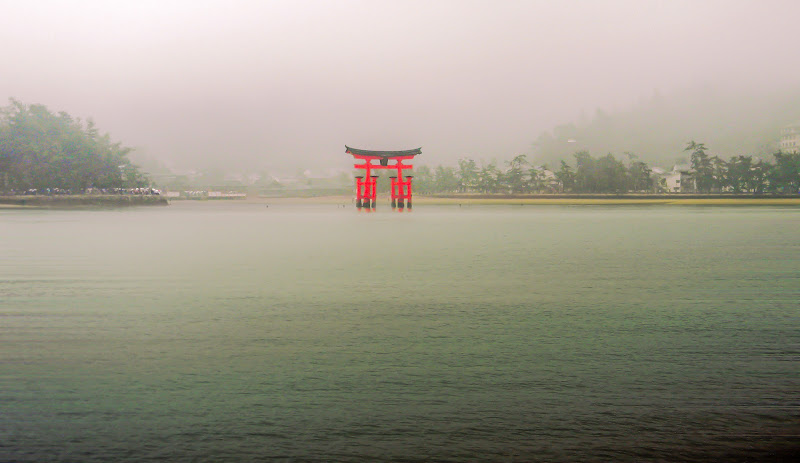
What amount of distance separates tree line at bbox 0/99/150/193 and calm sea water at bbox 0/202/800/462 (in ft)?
123

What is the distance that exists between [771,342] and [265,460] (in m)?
2.83

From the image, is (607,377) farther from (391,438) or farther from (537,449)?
(391,438)

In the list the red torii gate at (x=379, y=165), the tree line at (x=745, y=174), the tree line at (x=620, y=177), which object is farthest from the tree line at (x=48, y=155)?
the tree line at (x=745, y=174)

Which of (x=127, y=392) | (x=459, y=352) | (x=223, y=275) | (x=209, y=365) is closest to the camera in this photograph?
(x=127, y=392)

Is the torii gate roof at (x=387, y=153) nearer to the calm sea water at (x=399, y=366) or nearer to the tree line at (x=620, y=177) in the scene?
the tree line at (x=620, y=177)

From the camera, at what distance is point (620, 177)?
51.4 meters

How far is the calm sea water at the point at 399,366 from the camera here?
6.93 ft

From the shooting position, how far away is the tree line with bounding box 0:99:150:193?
40.3m

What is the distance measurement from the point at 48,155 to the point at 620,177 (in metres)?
38.7

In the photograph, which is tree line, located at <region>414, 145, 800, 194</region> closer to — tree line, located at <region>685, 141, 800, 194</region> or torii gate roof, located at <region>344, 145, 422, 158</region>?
tree line, located at <region>685, 141, 800, 194</region>

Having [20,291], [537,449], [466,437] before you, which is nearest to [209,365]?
[466,437]

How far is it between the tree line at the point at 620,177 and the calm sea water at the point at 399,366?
4505cm

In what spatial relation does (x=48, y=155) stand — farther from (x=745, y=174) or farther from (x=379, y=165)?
(x=745, y=174)

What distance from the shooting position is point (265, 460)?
77.3 inches
